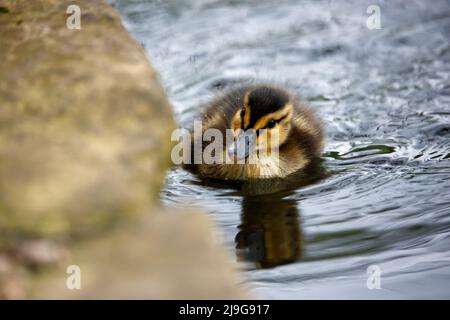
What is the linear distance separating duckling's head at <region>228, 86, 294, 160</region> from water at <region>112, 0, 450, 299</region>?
35cm

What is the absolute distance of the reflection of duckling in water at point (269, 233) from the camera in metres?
3.98

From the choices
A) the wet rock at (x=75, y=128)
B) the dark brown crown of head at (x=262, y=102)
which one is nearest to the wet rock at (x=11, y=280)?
the wet rock at (x=75, y=128)

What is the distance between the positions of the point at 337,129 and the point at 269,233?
1962mm

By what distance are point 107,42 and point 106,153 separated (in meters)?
0.99

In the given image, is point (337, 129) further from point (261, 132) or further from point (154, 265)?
point (154, 265)

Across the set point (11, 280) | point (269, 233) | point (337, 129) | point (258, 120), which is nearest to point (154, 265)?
point (11, 280)

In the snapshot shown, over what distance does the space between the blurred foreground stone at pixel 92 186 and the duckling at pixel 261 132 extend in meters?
1.35

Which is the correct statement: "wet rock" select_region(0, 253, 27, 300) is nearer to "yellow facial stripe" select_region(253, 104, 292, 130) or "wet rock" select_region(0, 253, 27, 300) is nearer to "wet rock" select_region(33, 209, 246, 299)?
"wet rock" select_region(33, 209, 246, 299)

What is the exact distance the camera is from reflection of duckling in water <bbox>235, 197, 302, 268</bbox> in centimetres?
398

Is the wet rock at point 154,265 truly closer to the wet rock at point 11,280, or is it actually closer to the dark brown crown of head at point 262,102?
the wet rock at point 11,280

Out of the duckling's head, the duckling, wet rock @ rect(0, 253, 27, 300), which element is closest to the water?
the duckling

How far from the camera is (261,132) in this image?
4867 millimetres
